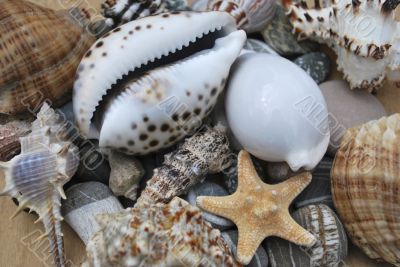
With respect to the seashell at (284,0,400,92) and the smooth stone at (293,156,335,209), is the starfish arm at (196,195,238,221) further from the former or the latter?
the seashell at (284,0,400,92)

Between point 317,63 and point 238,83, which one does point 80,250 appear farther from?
point 317,63

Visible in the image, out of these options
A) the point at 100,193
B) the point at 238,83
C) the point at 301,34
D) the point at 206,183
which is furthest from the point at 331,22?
the point at 100,193

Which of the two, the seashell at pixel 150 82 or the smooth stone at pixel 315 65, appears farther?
the smooth stone at pixel 315 65

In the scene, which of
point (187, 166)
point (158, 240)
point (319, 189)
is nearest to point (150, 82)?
point (187, 166)

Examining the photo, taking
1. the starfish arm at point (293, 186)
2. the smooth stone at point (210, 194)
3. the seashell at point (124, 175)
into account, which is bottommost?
the smooth stone at point (210, 194)

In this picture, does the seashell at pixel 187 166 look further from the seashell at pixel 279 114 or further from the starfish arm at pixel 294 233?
the starfish arm at pixel 294 233

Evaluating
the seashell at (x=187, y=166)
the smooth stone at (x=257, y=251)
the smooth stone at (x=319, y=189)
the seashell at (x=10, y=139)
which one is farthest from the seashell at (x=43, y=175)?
the smooth stone at (x=319, y=189)

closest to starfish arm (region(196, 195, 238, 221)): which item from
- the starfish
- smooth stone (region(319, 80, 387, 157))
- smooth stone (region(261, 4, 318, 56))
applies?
the starfish
